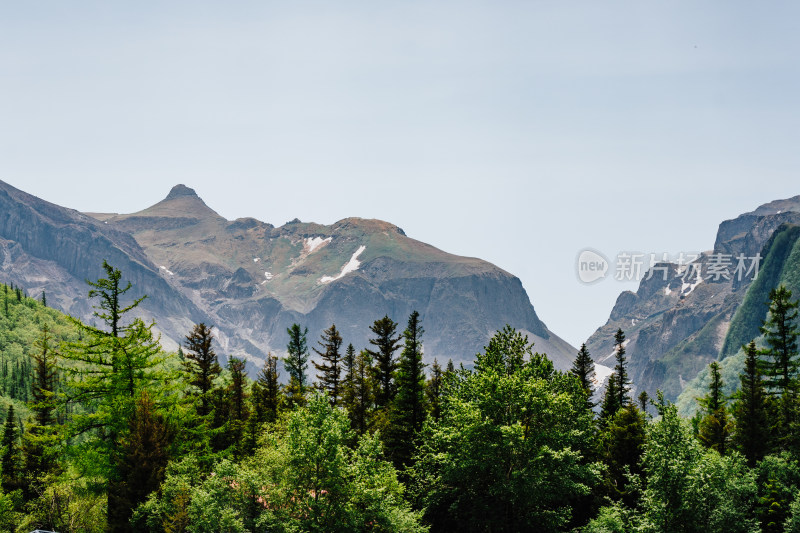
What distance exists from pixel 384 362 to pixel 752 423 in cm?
3451

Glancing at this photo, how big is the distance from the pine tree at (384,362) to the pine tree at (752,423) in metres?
32.0

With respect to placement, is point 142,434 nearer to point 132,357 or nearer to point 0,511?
point 132,357

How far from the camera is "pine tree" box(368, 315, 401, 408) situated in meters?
72.5

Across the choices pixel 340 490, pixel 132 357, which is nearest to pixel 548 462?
pixel 340 490

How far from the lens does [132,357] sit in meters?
45.2

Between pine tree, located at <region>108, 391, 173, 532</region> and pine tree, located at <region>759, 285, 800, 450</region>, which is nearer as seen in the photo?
pine tree, located at <region>108, 391, 173, 532</region>

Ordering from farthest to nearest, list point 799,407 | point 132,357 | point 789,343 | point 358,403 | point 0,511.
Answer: point 0,511
point 358,403
point 789,343
point 799,407
point 132,357

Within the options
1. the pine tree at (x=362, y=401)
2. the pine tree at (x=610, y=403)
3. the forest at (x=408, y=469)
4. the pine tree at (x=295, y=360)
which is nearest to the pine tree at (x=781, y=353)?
the forest at (x=408, y=469)

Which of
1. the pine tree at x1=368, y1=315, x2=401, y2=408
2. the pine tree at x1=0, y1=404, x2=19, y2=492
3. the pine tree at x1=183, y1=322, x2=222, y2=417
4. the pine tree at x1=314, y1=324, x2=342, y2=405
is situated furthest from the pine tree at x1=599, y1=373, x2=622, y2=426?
the pine tree at x1=0, y1=404, x2=19, y2=492

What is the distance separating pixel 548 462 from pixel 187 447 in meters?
23.9

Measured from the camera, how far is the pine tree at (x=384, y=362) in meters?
72.5

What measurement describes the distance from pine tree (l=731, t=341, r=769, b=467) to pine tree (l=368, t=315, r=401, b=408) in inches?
1260

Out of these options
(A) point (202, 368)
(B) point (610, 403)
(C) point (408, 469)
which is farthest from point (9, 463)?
(B) point (610, 403)

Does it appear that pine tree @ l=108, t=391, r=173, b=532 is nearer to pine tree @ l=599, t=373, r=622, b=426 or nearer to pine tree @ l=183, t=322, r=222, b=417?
pine tree @ l=183, t=322, r=222, b=417
